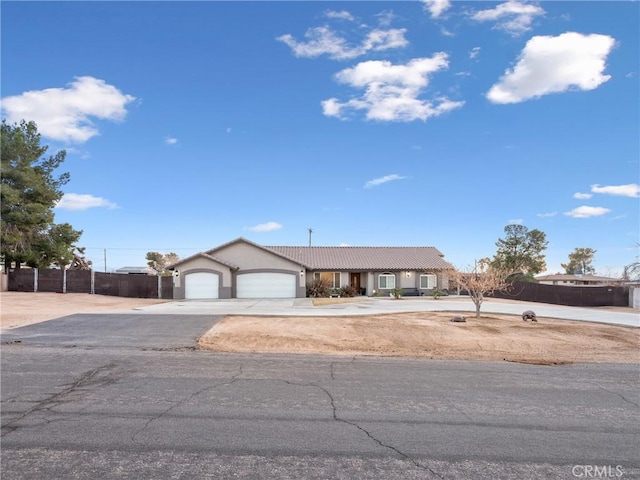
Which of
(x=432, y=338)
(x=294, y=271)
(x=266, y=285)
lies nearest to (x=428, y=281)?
(x=294, y=271)

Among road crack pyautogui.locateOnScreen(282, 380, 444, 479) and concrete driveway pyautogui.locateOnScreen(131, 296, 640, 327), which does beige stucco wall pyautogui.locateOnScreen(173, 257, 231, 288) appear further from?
road crack pyautogui.locateOnScreen(282, 380, 444, 479)

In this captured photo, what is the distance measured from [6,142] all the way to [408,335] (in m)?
34.1

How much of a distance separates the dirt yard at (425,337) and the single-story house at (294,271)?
1421cm

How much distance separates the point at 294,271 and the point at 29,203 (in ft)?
67.6

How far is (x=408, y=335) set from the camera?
615 inches

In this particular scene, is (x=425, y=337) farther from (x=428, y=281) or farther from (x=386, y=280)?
(x=428, y=281)

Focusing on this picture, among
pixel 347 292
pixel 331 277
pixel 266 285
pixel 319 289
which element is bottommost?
pixel 347 292

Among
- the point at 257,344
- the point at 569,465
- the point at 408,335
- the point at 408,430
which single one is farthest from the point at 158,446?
the point at 408,335

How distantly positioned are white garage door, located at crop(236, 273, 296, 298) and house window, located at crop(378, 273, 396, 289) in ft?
28.5

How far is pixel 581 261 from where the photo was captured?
8875 centimetres

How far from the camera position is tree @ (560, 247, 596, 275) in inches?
3406

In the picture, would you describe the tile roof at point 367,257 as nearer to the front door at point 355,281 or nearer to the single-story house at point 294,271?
the single-story house at point 294,271

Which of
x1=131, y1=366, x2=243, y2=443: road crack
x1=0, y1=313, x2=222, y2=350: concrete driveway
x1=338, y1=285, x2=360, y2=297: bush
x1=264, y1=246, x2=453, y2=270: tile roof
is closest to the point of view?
x1=131, y1=366, x2=243, y2=443: road crack

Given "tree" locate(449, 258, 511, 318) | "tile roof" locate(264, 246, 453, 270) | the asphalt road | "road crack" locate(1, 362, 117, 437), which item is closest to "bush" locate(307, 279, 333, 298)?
"tile roof" locate(264, 246, 453, 270)
